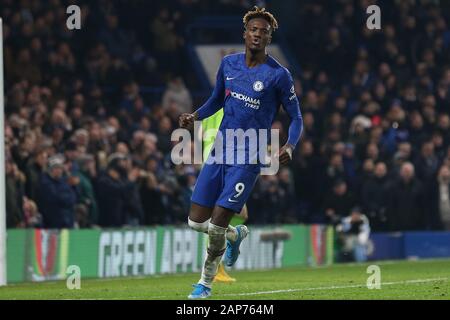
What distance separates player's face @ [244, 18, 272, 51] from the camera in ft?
39.0

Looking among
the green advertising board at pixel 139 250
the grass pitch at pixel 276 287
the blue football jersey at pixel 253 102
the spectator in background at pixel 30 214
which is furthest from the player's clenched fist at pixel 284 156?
the spectator in background at pixel 30 214

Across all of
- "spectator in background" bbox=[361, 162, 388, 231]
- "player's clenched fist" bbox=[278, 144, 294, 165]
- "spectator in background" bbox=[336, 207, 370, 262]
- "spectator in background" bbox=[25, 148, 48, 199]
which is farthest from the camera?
"spectator in background" bbox=[361, 162, 388, 231]

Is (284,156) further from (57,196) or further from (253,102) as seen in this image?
(57,196)

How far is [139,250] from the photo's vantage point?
19.1 metres

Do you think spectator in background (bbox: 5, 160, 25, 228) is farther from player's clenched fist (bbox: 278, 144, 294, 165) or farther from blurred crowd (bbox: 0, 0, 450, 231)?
player's clenched fist (bbox: 278, 144, 294, 165)

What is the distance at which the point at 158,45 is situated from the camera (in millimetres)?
25359

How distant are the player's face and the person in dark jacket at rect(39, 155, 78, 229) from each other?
627 cm

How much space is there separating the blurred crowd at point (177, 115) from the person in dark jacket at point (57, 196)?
19 millimetres

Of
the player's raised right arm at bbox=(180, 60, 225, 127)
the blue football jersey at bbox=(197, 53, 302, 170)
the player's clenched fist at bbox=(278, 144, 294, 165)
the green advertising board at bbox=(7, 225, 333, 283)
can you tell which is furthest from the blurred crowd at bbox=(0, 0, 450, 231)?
the player's clenched fist at bbox=(278, 144, 294, 165)

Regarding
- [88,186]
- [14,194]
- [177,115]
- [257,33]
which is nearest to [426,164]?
[177,115]

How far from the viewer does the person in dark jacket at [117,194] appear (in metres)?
19.0

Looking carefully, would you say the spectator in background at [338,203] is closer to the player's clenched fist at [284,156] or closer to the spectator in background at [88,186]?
the spectator in background at [88,186]
